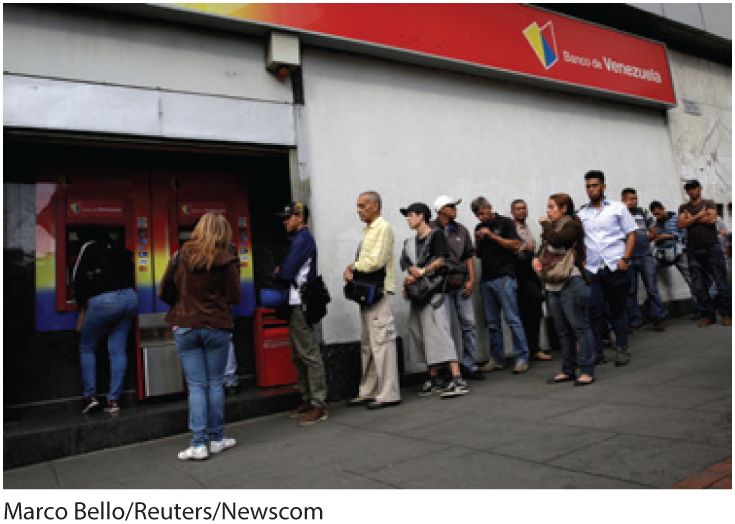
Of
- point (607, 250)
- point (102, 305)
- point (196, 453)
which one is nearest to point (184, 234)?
point (102, 305)

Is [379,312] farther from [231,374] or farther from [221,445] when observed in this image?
[231,374]

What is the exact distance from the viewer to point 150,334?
5531mm

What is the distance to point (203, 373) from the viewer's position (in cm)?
377

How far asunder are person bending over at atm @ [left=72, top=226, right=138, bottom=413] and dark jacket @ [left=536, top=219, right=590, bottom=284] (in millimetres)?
3945

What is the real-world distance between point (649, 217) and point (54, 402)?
7.88 m

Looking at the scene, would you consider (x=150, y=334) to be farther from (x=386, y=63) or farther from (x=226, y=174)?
(x=386, y=63)

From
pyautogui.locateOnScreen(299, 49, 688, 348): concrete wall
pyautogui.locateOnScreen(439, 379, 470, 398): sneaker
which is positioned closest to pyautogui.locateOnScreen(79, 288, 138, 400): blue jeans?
pyautogui.locateOnScreen(299, 49, 688, 348): concrete wall

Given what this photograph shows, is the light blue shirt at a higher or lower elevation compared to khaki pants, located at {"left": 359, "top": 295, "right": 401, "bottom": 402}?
higher

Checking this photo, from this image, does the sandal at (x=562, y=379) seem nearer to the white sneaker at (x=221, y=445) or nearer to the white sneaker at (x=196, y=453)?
the white sneaker at (x=221, y=445)

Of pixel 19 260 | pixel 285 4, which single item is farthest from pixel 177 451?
pixel 285 4

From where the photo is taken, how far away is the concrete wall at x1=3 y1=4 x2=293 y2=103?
179 inches

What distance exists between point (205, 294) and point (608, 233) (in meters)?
3.79

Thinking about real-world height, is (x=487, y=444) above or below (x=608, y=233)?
below

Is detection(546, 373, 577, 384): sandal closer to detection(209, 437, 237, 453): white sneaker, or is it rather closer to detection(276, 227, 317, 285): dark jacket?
detection(276, 227, 317, 285): dark jacket
